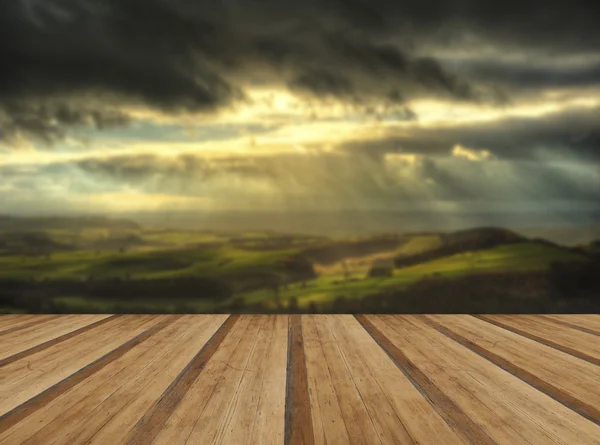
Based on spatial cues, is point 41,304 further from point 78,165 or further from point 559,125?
point 559,125

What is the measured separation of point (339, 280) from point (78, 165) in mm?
2714

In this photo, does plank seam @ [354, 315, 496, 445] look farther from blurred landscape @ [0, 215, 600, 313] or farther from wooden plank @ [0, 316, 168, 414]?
wooden plank @ [0, 316, 168, 414]

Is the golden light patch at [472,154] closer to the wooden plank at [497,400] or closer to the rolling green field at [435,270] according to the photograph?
the rolling green field at [435,270]

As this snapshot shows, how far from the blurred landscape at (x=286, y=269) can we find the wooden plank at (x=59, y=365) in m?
0.84

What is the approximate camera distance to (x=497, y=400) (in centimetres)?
207

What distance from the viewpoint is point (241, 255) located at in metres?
4.39

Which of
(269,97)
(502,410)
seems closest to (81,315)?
(269,97)

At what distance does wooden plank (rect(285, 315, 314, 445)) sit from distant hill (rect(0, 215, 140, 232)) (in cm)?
226

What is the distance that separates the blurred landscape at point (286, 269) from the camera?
14.3ft

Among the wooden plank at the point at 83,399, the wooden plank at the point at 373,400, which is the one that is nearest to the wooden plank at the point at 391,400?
the wooden plank at the point at 373,400

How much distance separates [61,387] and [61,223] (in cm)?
261

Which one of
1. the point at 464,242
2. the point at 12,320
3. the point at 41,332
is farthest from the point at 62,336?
the point at 464,242

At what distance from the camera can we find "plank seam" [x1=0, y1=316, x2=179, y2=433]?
1.87 metres

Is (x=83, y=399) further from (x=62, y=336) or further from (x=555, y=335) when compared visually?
(x=555, y=335)
